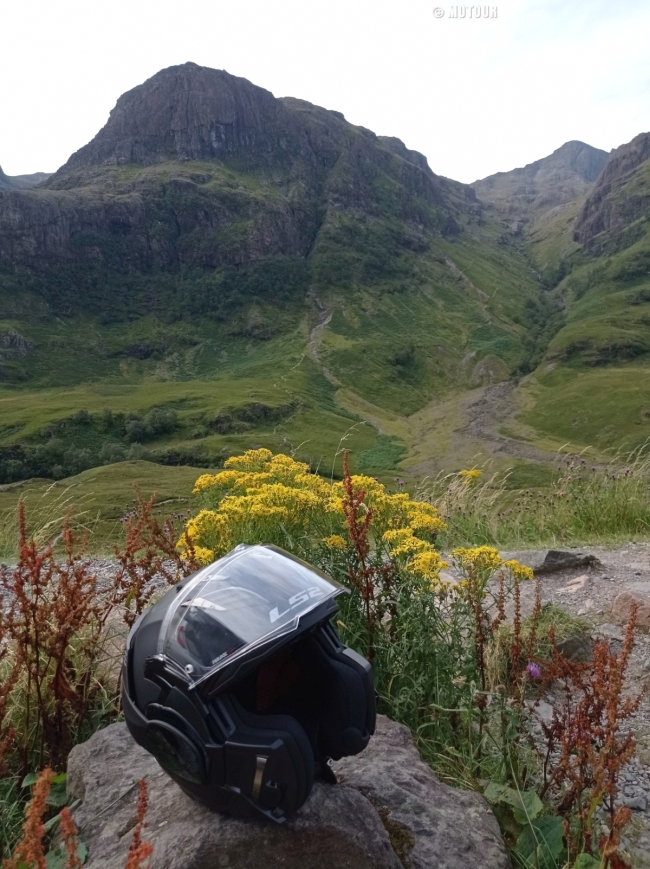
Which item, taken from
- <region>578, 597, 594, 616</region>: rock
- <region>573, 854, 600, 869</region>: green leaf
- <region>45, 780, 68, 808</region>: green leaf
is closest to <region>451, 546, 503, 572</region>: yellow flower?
<region>573, 854, 600, 869</region>: green leaf

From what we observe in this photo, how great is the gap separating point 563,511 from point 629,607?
4.88 meters

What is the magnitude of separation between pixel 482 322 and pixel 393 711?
589 ft

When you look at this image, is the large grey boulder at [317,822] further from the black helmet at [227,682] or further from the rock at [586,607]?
the rock at [586,607]

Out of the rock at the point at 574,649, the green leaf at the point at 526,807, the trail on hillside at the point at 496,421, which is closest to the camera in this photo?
the green leaf at the point at 526,807

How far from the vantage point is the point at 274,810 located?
2508 mm

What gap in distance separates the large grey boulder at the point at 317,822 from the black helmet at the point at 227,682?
0.62 feet

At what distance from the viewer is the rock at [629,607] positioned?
611cm

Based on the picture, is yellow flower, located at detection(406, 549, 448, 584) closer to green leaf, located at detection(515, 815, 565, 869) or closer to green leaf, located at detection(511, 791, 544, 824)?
green leaf, located at detection(511, 791, 544, 824)

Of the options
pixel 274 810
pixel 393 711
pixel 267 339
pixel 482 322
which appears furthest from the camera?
pixel 482 322

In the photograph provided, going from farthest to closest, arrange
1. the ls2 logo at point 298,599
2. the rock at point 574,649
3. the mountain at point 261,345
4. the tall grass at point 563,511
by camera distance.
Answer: the mountain at point 261,345
the tall grass at point 563,511
the rock at point 574,649
the ls2 logo at point 298,599

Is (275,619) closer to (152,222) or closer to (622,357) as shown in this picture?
(622,357)

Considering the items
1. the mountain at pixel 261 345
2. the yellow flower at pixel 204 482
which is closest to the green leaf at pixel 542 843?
the yellow flower at pixel 204 482

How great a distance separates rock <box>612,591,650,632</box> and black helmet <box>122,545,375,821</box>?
Answer: 451 cm

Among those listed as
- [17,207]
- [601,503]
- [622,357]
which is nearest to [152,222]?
[17,207]
